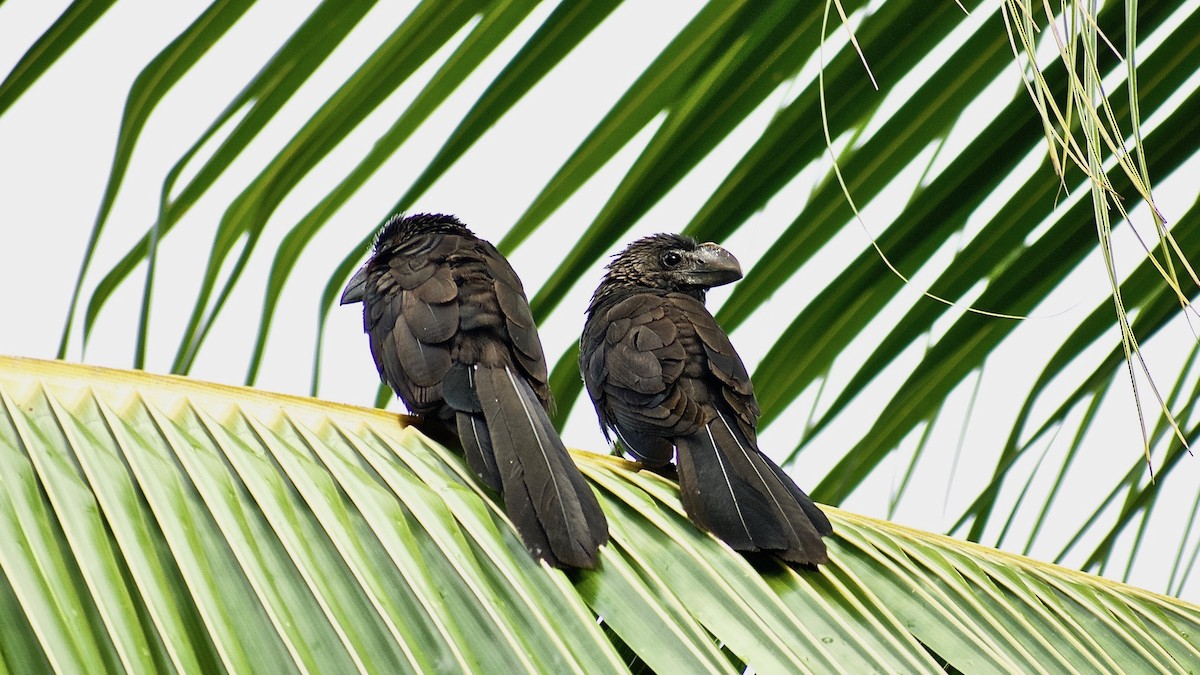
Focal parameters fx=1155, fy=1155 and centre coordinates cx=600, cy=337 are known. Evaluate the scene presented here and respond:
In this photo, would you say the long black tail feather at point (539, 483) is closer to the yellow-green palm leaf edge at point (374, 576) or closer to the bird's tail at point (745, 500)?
the yellow-green palm leaf edge at point (374, 576)

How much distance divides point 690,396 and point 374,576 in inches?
50.6

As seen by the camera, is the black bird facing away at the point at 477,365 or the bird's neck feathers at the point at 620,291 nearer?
the black bird facing away at the point at 477,365

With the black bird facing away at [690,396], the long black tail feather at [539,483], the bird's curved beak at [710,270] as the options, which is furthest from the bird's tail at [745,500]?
the bird's curved beak at [710,270]

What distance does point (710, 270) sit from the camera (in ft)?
11.1

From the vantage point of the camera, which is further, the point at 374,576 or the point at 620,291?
the point at 620,291

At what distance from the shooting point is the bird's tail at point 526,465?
146cm

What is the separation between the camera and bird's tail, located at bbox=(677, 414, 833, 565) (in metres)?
1.68

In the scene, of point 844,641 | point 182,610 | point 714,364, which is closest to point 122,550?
point 182,610

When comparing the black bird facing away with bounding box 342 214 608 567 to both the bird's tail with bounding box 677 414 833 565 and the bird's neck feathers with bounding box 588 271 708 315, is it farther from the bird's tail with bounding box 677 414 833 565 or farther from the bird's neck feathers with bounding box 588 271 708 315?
the bird's neck feathers with bounding box 588 271 708 315

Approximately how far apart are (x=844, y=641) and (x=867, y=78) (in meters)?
1.02

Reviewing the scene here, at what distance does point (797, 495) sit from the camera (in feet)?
6.34

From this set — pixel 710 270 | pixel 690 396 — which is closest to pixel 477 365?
pixel 690 396

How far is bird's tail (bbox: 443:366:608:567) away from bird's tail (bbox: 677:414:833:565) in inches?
8.9

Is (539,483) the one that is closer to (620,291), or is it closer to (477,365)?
(477,365)
